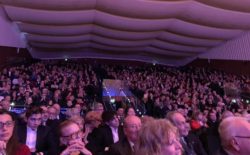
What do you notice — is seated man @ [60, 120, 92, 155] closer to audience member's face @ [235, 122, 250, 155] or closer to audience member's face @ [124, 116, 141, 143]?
audience member's face @ [124, 116, 141, 143]

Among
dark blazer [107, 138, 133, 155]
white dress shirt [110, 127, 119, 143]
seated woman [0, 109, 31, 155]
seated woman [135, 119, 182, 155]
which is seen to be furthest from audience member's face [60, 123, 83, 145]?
white dress shirt [110, 127, 119, 143]

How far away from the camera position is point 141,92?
1339 centimetres

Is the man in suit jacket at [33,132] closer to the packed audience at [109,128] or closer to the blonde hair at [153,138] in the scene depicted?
the packed audience at [109,128]

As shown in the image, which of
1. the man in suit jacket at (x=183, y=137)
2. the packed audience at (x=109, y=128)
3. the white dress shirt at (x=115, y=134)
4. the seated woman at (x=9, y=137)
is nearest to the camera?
the packed audience at (x=109, y=128)

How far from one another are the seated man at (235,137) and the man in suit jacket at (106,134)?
2.31 m

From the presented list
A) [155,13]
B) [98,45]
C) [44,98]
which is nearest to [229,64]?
[98,45]

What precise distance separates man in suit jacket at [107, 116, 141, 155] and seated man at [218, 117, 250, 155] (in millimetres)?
1194

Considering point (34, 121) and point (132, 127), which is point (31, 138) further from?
point (132, 127)

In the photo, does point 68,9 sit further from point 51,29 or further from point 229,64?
point 229,64

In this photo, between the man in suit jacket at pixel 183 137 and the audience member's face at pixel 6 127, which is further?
the man in suit jacket at pixel 183 137

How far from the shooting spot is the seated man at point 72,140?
267cm

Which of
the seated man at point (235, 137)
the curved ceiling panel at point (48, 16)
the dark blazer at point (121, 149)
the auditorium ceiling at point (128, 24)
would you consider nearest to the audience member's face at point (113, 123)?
the dark blazer at point (121, 149)

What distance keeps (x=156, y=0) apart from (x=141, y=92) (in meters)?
3.36

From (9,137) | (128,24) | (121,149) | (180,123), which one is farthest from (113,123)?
(128,24)
